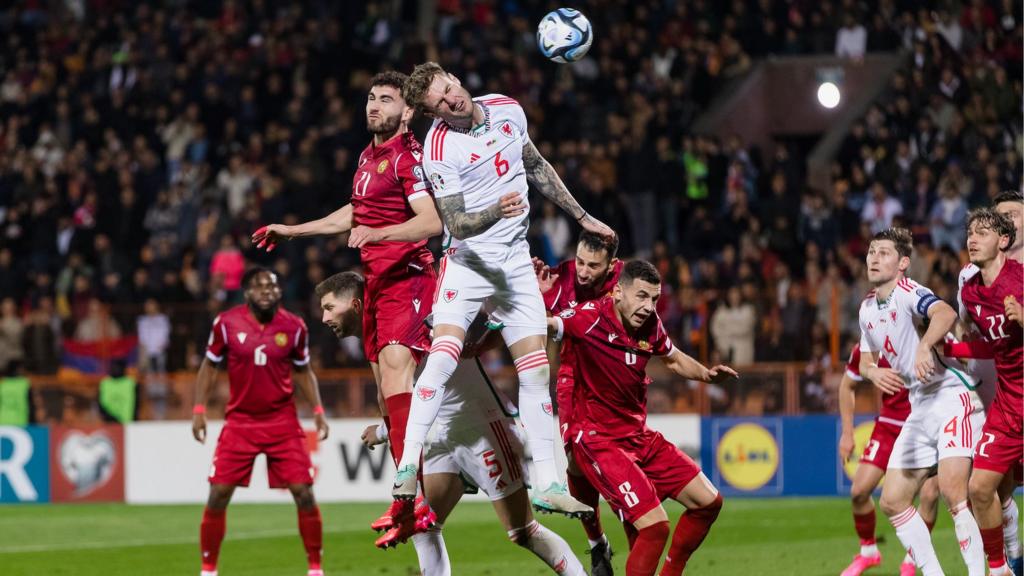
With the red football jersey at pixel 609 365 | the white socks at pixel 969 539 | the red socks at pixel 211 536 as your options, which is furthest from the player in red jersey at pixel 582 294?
the red socks at pixel 211 536

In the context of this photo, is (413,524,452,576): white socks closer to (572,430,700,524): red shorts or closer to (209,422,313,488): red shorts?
(572,430,700,524): red shorts

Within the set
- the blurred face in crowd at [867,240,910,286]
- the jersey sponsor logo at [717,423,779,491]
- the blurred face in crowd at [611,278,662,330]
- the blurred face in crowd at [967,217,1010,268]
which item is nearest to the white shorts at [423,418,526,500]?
the blurred face in crowd at [611,278,662,330]

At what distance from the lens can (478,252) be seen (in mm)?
8719

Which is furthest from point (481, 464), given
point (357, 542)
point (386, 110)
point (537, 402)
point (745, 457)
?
point (745, 457)

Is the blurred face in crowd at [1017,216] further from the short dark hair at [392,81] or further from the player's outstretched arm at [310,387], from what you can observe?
the player's outstretched arm at [310,387]

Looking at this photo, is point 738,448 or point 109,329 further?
A: point 109,329

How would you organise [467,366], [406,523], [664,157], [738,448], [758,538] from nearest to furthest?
[406,523] → [467,366] → [758,538] → [738,448] → [664,157]

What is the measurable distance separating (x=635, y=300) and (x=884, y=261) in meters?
1.72

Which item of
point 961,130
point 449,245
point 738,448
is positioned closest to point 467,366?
point 449,245

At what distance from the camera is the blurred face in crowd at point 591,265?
1012 centimetres

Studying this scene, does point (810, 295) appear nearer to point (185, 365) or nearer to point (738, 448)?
point (738, 448)

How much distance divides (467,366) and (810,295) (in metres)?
10.3

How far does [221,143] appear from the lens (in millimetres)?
25109

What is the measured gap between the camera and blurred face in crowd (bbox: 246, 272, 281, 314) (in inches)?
505
